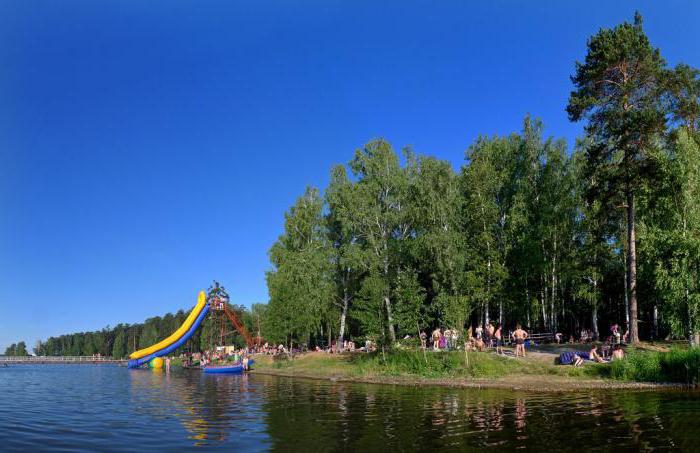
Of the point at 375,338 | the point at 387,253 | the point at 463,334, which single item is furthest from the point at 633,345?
the point at 387,253

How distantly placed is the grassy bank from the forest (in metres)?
2.33

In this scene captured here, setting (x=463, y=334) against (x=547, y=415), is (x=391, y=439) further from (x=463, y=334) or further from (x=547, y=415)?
(x=463, y=334)

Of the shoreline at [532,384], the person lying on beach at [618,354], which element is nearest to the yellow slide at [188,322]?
the shoreline at [532,384]

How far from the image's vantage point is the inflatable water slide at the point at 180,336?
226 feet

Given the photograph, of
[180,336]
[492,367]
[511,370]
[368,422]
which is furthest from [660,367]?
[180,336]

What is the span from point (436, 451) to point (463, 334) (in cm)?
2111

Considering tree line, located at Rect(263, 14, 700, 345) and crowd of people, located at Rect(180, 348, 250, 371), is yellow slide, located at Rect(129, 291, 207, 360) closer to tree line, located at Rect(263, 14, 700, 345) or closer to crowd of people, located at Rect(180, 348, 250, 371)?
crowd of people, located at Rect(180, 348, 250, 371)

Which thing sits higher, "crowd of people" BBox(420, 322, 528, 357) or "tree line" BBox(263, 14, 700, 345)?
"tree line" BBox(263, 14, 700, 345)

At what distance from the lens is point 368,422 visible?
1634 cm

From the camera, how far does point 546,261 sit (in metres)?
43.3

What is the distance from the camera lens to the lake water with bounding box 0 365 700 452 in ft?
42.6

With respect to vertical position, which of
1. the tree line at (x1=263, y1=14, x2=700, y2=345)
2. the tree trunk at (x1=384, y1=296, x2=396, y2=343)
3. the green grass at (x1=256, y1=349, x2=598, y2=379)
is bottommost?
the green grass at (x1=256, y1=349, x2=598, y2=379)

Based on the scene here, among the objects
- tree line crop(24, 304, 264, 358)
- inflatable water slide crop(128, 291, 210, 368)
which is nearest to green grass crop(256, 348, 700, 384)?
inflatable water slide crop(128, 291, 210, 368)

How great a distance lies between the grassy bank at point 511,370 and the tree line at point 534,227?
2.42m
